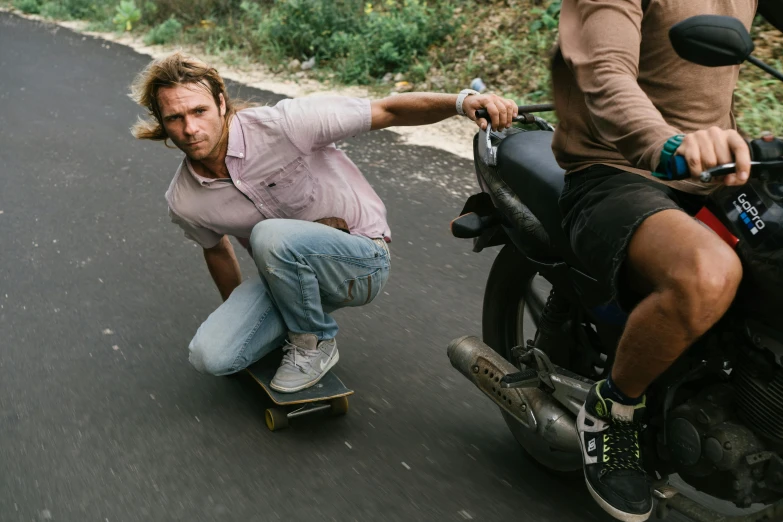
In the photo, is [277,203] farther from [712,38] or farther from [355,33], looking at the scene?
[355,33]

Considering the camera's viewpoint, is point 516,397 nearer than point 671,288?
No

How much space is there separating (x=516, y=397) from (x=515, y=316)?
1.51 feet

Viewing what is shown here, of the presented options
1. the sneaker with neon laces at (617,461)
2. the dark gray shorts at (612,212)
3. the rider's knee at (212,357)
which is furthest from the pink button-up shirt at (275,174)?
the sneaker with neon laces at (617,461)

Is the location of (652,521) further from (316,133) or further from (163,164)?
(163,164)

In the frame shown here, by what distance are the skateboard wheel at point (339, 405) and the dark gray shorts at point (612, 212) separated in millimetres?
1379

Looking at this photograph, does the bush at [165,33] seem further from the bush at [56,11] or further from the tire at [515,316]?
the tire at [515,316]

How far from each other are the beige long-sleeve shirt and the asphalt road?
127 cm

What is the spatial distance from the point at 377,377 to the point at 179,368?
0.92m

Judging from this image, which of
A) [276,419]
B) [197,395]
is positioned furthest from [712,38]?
[197,395]

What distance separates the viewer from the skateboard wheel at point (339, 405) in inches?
147

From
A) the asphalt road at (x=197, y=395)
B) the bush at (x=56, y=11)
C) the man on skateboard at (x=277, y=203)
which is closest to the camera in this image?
the asphalt road at (x=197, y=395)

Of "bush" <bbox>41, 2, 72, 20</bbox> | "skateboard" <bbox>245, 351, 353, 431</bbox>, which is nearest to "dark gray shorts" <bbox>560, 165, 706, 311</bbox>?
"skateboard" <bbox>245, 351, 353, 431</bbox>

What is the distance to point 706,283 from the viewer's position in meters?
2.22

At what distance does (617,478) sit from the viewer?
259 centimetres
